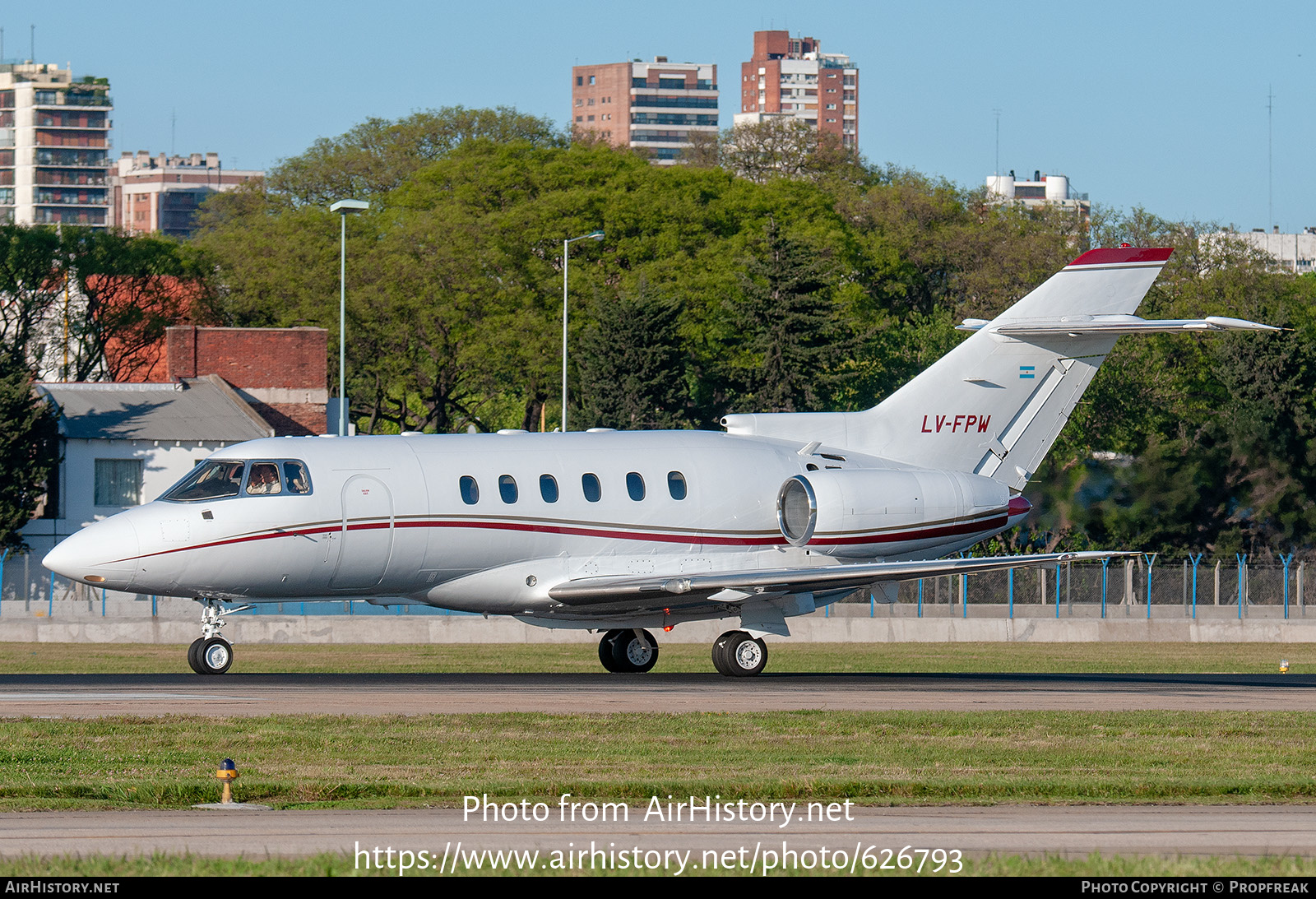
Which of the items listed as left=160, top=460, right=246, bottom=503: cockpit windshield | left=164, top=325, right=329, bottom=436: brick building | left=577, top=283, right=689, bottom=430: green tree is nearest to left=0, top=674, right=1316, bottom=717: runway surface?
left=160, top=460, right=246, bottom=503: cockpit windshield

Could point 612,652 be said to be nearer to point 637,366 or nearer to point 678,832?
point 678,832

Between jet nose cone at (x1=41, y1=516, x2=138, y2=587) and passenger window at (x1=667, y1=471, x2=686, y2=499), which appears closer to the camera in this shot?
jet nose cone at (x1=41, y1=516, x2=138, y2=587)

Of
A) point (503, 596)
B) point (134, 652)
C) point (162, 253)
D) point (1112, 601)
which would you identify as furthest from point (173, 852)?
point (162, 253)

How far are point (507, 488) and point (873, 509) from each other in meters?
5.94

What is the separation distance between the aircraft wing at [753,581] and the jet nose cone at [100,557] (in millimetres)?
6200

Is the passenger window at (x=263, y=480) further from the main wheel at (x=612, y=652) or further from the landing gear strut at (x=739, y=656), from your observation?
the landing gear strut at (x=739, y=656)

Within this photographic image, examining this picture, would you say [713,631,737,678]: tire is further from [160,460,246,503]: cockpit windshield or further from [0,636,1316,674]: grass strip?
[160,460,246,503]: cockpit windshield

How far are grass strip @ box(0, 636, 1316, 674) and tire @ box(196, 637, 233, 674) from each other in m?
6.59

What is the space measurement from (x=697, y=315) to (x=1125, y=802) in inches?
2593

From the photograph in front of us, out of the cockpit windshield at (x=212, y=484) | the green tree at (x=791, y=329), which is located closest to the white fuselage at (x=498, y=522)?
the cockpit windshield at (x=212, y=484)

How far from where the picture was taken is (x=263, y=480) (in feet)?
86.5

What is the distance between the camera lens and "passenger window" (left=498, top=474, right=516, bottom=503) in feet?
90.6

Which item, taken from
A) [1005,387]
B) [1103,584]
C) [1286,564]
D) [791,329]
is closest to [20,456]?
[791,329]

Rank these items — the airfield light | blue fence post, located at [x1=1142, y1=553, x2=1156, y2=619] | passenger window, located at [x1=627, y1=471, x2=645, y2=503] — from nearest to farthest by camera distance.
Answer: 1. the airfield light
2. passenger window, located at [x1=627, y1=471, x2=645, y2=503]
3. blue fence post, located at [x1=1142, y1=553, x2=1156, y2=619]
